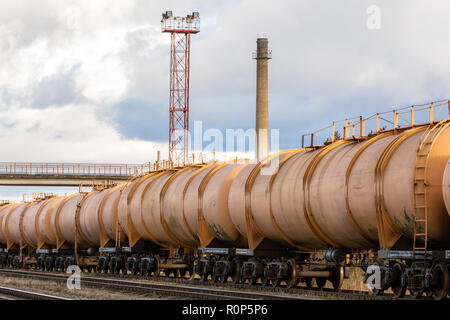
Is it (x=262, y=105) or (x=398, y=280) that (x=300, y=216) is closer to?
(x=398, y=280)

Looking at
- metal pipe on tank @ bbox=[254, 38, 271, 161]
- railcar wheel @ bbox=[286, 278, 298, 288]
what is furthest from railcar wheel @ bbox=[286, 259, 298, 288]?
metal pipe on tank @ bbox=[254, 38, 271, 161]

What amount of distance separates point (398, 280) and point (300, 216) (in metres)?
3.67

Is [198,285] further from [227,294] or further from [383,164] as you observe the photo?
[383,164]

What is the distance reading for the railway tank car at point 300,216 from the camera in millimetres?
15562

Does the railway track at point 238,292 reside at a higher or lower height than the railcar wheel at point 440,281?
lower

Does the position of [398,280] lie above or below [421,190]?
below

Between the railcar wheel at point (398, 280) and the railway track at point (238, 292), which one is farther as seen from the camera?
the railway track at point (238, 292)

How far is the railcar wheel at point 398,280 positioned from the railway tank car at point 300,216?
0.08 feet

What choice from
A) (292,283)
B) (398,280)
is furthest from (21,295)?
(398,280)

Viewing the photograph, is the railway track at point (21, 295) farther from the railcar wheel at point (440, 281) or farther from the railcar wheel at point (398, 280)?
the railcar wheel at point (440, 281)

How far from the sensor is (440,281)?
15.4 m

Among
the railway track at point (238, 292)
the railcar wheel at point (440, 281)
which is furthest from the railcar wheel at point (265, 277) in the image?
the railcar wheel at point (440, 281)

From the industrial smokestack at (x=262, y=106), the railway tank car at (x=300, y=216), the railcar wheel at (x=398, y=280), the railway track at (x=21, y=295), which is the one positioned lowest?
the railway track at (x=21, y=295)
